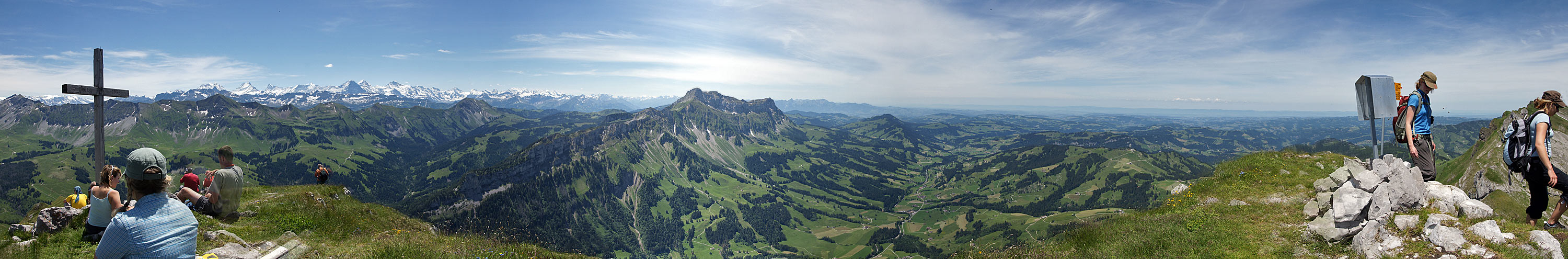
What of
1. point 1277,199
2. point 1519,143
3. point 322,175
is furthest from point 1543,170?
point 322,175

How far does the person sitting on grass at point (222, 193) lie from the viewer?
38.1 feet

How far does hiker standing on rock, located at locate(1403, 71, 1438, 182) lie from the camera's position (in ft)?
37.4

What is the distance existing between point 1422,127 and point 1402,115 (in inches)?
21.6

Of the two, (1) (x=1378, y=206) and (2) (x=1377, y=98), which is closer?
(1) (x=1378, y=206)

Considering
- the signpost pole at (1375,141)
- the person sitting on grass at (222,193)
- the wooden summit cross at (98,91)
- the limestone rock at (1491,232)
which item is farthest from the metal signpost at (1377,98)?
the wooden summit cross at (98,91)

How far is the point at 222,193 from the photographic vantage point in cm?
1199

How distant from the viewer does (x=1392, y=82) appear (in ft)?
40.4

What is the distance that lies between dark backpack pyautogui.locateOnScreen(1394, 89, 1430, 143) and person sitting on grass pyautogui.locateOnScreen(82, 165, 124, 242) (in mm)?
26127

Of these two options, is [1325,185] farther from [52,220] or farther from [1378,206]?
[52,220]

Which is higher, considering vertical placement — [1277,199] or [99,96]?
[99,96]

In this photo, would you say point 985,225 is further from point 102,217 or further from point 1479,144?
point 102,217

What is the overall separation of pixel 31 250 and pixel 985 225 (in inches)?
7898

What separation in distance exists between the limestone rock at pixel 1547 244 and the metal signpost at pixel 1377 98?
4.98 metres

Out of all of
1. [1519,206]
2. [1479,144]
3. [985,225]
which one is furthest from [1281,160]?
[985,225]
